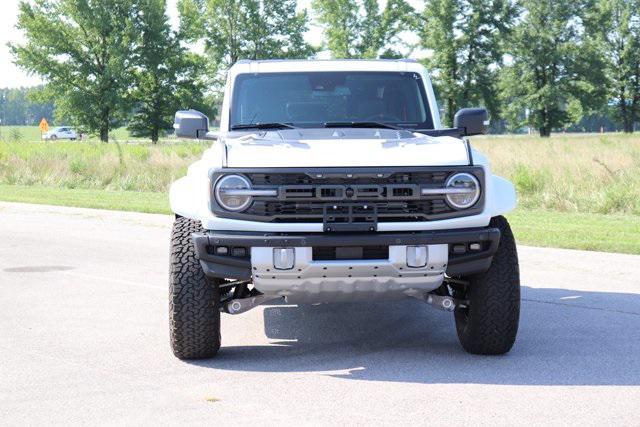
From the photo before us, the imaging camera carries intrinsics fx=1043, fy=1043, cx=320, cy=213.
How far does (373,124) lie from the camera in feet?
24.5

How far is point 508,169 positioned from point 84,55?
5533cm

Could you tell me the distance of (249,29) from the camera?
77625mm

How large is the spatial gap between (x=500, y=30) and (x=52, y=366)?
75.2 meters

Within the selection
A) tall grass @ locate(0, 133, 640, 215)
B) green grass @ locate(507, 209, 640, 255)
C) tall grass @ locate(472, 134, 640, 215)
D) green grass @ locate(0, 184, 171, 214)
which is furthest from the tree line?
green grass @ locate(507, 209, 640, 255)

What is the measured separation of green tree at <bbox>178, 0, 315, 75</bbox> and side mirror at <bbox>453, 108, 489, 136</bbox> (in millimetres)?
70684

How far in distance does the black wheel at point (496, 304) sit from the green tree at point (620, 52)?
77.4 metres

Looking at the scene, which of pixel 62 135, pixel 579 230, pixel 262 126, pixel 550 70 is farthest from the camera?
pixel 62 135

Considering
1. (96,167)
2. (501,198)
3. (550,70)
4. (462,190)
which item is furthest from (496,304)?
(550,70)

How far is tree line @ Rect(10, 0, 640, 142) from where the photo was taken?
71.0m

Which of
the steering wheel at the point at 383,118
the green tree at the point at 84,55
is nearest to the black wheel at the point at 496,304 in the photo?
the steering wheel at the point at 383,118

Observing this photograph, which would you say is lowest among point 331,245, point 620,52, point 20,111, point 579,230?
point 579,230

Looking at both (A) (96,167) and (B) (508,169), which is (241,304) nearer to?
(B) (508,169)

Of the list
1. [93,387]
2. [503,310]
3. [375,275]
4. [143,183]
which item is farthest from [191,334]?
[143,183]

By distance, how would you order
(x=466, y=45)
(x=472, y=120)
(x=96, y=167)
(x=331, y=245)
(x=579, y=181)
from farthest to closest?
(x=466, y=45) → (x=96, y=167) → (x=579, y=181) → (x=472, y=120) → (x=331, y=245)
